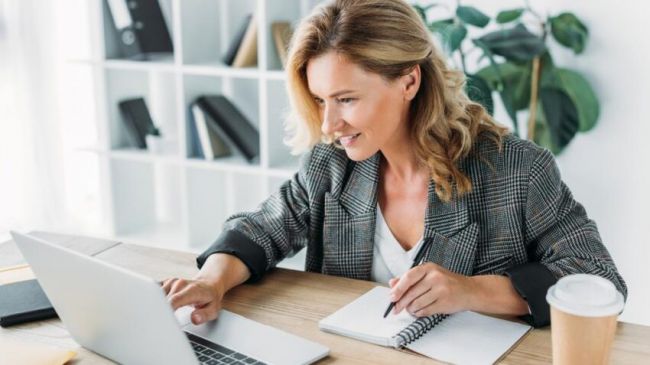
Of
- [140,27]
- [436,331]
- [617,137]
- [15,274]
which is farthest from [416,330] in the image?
[140,27]

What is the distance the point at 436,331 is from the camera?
1306mm

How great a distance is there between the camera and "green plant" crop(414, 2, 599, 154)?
2.59 meters

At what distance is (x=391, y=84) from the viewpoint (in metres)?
1.59

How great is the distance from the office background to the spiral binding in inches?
63.6

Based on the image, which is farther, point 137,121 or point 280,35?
point 137,121

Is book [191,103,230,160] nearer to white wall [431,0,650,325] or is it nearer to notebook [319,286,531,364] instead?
white wall [431,0,650,325]

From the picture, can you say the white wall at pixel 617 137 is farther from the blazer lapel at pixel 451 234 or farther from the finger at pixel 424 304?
the finger at pixel 424 304

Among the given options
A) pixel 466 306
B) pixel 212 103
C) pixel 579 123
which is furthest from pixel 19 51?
pixel 466 306

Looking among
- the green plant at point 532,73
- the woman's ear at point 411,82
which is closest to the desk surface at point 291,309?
the woman's ear at point 411,82

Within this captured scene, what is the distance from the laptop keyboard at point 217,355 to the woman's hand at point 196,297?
0.08 metres

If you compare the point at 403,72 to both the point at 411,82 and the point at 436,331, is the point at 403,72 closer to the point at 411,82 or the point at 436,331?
the point at 411,82

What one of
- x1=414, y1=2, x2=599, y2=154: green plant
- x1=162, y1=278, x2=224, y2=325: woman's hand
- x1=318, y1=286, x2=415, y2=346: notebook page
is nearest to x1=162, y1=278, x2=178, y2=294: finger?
x1=162, y1=278, x2=224, y2=325: woman's hand

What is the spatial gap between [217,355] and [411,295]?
32cm

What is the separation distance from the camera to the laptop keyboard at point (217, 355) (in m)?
1.21
